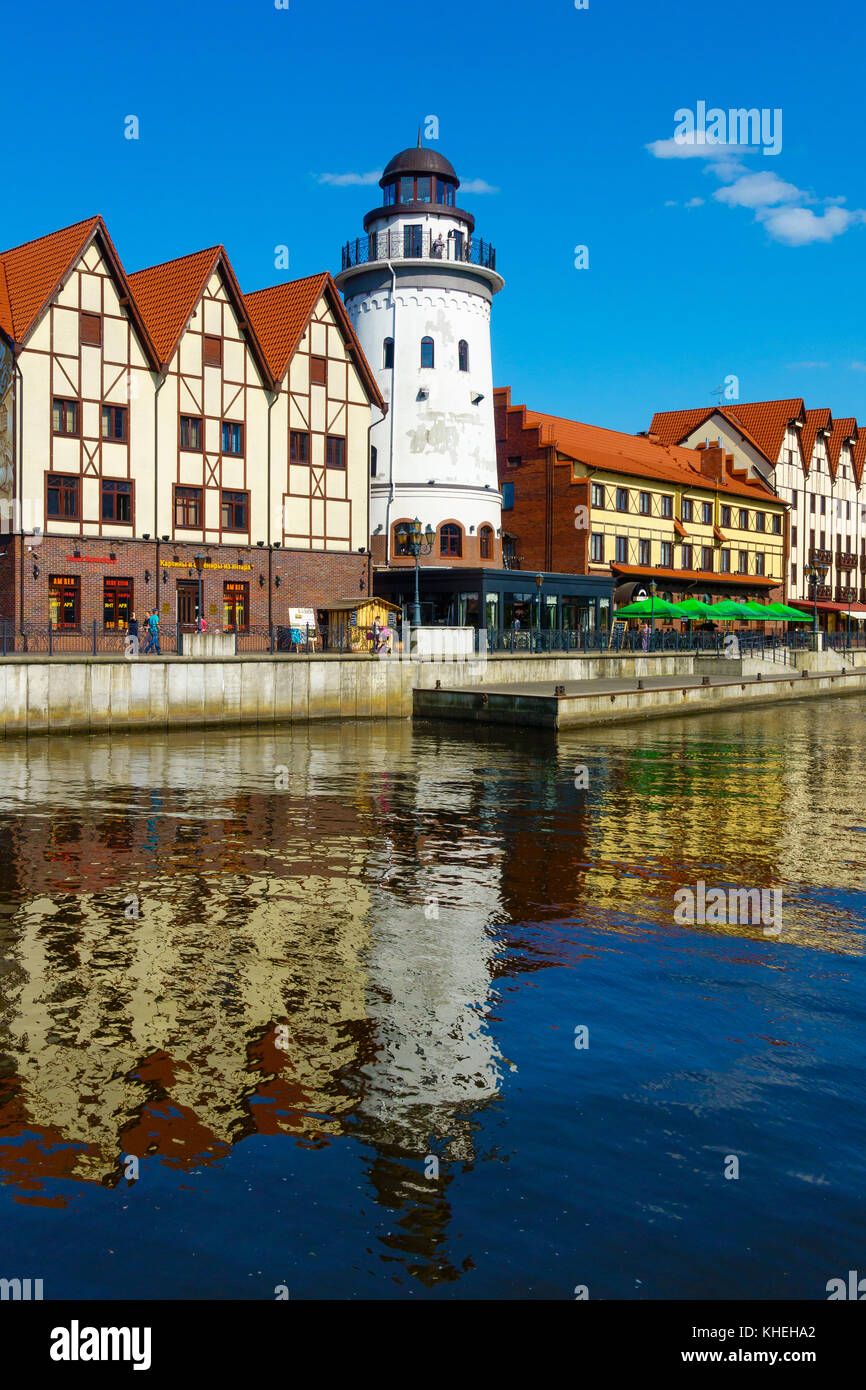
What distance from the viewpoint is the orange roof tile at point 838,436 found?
297 ft

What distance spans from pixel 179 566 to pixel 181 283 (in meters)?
11.2

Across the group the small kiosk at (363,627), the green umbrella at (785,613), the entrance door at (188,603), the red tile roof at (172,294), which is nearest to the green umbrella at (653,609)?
the green umbrella at (785,613)

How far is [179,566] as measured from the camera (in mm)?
41250

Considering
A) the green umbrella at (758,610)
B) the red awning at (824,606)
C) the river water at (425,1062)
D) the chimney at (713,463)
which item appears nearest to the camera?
the river water at (425,1062)

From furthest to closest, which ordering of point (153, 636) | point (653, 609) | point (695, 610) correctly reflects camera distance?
point (695, 610) < point (653, 609) < point (153, 636)

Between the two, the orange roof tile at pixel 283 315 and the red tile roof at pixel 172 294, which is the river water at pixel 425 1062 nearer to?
the red tile roof at pixel 172 294

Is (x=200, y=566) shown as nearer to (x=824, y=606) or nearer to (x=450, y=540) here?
(x=450, y=540)

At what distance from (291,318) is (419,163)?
9865 millimetres

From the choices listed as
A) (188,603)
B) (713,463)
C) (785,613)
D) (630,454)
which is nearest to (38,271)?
(188,603)

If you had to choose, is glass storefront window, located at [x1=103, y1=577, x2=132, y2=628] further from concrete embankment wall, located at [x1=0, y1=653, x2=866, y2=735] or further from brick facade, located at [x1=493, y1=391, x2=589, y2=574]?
brick facade, located at [x1=493, y1=391, x2=589, y2=574]

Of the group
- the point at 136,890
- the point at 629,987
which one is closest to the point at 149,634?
the point at 136,890

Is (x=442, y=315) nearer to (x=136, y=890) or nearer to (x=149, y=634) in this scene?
(x=149, y=634)

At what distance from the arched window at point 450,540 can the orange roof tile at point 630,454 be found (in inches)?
416

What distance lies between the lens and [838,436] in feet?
301
